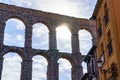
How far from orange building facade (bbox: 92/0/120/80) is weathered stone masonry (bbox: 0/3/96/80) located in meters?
16.8

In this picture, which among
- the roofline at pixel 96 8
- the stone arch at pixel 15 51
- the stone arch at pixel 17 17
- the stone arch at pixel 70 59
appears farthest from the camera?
the stone arch at pixel 70 59

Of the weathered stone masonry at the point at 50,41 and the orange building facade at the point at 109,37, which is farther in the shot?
the weathered stone masonry at the point at 50,41

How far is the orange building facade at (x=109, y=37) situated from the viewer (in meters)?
19.5

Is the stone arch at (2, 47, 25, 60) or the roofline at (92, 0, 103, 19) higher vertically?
the roofline at (92, 0, 103, 19)

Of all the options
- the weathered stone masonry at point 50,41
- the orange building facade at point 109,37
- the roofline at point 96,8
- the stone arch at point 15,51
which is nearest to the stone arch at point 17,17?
the weathered stone masonry at point 50,41

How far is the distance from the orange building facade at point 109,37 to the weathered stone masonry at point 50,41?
1679 cm

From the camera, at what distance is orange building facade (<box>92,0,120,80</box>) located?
19.5m

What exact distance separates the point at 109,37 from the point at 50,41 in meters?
21.5

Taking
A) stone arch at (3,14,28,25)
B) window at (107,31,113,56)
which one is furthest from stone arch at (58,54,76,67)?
window at (107,31,113,56)

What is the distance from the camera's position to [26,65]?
130 ft

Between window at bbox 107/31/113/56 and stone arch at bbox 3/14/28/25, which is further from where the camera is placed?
stone arch at bbox 3/14/28/25

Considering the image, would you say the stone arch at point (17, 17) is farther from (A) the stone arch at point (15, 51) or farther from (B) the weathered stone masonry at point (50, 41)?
→ (A) the stone arch at point (15, 51)

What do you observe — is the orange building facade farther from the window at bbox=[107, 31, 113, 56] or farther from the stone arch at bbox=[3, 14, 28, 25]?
the stone arch at bbox=[3, 14, 28, 25]

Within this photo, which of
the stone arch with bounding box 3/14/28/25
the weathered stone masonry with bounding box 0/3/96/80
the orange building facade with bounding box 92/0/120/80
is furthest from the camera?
the stone arch with bounding box 3/14/28/25
